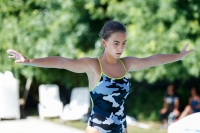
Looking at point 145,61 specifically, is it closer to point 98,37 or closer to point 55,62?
point 55,62

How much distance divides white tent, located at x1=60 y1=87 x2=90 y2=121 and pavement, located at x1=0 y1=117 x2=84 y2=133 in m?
0.51

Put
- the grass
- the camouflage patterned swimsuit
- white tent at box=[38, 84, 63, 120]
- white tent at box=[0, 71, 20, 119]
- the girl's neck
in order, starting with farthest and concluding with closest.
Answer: white tent at box=[38, 84, 63, 120] < white tent at box=[0, 71, 20, 119] < the grass < the girl's neck < the camouflage patterned swimsuit

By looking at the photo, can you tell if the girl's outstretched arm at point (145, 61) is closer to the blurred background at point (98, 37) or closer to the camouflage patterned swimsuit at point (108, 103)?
the camouflage patterned swimsuit at point (108, 103)

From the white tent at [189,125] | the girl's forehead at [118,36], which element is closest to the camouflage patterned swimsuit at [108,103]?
the girl's forehead at [118,36]

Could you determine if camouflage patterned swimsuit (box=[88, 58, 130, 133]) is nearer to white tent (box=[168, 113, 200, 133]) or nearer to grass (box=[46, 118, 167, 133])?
white tent (box=[168, 113, 200, 133])

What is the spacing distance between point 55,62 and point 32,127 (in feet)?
24.9

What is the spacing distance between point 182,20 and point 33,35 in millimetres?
3999

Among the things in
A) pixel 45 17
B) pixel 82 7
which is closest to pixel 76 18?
pixel 82 7

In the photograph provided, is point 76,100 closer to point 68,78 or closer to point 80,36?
point 68,78

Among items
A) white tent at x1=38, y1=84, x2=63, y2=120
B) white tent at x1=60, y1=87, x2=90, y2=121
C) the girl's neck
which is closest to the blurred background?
white tent at x1=38, y1=84, x2=63, y2=120

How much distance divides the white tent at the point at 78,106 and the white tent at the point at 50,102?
0.32 meters

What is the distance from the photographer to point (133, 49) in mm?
9234

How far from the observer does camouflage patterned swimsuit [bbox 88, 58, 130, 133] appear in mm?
3312

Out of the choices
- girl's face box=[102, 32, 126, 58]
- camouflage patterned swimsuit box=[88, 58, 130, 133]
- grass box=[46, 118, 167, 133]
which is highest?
girl's face box=[102, 32, 126, 58]
